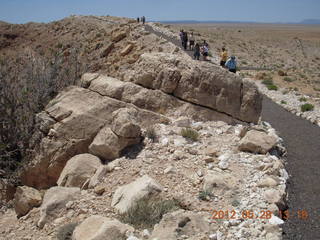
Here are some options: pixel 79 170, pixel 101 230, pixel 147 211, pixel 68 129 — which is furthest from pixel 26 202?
pixel 147 211

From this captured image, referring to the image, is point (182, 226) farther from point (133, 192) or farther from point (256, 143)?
point (256, 143)

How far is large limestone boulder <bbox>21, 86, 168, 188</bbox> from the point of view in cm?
810

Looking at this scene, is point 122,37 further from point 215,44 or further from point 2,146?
point 2,146

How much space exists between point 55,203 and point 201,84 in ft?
17.9

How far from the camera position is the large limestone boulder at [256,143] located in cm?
793

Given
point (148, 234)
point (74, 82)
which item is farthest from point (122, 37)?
point (148, 234)

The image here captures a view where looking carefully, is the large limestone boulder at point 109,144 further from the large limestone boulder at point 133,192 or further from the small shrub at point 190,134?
the large limestone boulder at point 133,192

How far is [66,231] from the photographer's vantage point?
5.32m

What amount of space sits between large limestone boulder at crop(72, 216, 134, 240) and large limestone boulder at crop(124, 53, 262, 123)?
5.28 meters

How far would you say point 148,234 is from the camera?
4.99m

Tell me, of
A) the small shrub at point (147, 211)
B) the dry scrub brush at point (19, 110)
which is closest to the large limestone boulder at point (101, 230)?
the small shrub at point (147, 211)

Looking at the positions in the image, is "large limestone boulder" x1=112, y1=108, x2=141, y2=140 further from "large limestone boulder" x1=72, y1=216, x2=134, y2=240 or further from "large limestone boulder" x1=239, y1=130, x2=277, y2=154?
"large limestone boulder" x1=239, y1=130, x2=277, y2=154

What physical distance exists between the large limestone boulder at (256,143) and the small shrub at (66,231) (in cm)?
463

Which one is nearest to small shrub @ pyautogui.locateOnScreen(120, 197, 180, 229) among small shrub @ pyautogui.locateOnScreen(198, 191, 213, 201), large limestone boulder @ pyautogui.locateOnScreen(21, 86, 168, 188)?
small shrub @ pyautogui.locateOnScreen(198, 191, 213, 201)
